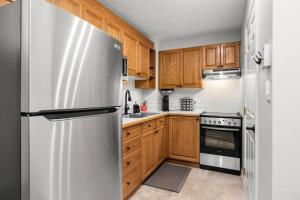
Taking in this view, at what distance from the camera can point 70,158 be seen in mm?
844

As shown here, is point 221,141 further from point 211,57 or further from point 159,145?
point 211,57

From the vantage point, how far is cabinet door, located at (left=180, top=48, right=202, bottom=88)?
10.8ft

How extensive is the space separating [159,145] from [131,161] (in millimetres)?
934

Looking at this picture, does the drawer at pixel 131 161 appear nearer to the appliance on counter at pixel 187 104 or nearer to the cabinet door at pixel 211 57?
the appliance on counter at pixel 187 104

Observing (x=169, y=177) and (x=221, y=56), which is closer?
(x=169, y=177)

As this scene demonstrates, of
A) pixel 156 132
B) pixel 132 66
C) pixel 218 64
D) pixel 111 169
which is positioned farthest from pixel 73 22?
pixel 218 64

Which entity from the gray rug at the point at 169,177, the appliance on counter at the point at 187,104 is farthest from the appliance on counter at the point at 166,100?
the gray rug at the point at 169,177

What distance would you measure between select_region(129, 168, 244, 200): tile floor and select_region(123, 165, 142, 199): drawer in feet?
0.42

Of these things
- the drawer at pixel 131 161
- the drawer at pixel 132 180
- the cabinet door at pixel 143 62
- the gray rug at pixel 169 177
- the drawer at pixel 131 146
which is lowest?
the gray rug at pixel 169 177

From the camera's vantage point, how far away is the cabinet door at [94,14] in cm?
178

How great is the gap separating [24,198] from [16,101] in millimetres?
400

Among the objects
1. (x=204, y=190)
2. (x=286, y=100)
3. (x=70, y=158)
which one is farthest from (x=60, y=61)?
(x=204, y=190)

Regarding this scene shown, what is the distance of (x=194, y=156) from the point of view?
9.99 feet

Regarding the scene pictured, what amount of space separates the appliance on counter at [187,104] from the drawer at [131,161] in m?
1.71
